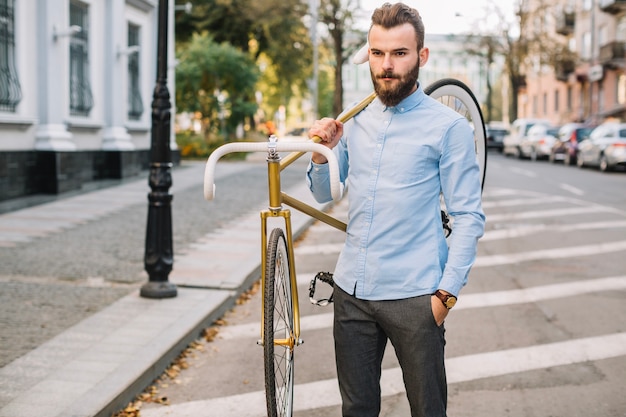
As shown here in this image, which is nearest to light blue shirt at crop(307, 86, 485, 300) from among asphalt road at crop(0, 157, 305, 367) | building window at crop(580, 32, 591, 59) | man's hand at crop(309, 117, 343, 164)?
man's hand at crop(309, 117, 343, 164)

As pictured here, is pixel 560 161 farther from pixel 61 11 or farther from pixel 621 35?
pixel 61 11

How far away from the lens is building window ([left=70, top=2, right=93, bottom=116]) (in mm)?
17672

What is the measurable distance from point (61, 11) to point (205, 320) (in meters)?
11.1

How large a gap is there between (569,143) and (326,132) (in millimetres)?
30796

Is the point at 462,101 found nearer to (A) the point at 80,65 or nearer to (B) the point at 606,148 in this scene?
(A) the point at 80,65

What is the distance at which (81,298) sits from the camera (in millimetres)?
7371

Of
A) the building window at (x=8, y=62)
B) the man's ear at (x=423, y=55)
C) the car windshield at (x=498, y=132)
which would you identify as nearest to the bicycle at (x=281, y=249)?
the man's ear at (x=423, y=55)

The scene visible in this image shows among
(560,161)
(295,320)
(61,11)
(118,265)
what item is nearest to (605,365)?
(295,320)

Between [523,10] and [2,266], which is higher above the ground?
[523,10]

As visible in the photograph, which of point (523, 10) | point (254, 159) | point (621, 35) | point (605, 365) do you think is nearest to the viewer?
point (605, 365)

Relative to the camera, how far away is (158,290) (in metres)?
7.24

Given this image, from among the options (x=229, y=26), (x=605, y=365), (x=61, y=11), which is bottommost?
(x=605, y=365)

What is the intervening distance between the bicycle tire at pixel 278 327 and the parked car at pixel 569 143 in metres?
29.6

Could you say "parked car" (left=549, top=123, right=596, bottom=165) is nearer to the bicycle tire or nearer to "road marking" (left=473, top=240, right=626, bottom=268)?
"road marking" (left=473, top=240, right=626, bottom=268)
